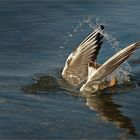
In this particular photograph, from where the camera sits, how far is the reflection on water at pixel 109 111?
9055 millimetres

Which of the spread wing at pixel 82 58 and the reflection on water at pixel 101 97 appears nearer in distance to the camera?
the reflection on water at pixel 101 97

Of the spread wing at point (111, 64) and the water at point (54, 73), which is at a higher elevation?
the spread wing at point (111, 64)

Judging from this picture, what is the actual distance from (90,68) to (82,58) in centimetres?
→ 68

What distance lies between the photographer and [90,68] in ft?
35.2

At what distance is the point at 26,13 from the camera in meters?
17.4

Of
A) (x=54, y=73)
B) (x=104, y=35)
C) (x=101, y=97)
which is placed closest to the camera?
(x=101, y=97)

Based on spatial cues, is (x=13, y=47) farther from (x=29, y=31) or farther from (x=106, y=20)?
(x=106, y=20)

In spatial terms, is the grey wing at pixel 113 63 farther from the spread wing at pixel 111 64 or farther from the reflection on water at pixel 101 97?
the reflection on water at pixel 101 97

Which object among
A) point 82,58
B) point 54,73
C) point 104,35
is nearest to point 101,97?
point 82,58

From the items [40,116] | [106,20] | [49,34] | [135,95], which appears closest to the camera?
[40,116]

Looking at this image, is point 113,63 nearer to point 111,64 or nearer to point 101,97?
point 111,64

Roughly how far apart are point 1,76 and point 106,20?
18.6 ft

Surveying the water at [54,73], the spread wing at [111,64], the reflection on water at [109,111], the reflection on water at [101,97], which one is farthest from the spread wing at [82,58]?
the reflection on water at [109,111]

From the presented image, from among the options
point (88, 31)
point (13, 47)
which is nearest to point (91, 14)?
point (88, 31)
